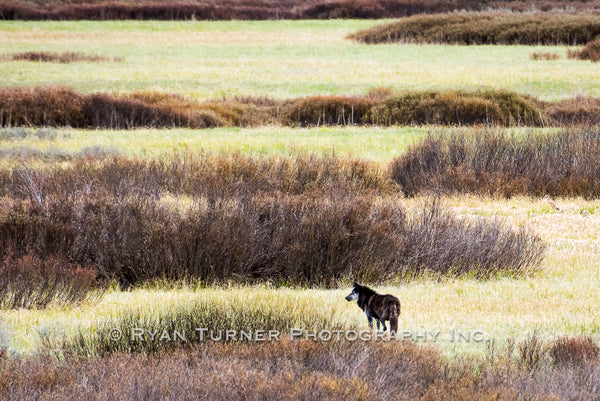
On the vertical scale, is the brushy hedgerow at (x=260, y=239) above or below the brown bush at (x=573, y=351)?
below

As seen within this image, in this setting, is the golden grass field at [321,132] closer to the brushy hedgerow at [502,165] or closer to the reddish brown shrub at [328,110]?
the brushy hedgerow at [502,165]

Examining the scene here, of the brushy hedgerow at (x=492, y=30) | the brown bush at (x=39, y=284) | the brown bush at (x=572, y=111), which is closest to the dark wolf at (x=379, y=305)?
the brown bush at (x=39, y=284)

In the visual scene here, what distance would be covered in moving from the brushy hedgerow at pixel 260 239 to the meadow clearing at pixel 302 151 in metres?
0.26

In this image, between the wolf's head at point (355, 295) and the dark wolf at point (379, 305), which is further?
the wolf's head at point (355, 295)

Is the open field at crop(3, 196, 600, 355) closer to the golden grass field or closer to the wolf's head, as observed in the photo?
the golden grass field

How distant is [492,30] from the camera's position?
51.6 metres

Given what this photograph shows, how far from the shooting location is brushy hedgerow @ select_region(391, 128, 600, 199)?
1812 cm

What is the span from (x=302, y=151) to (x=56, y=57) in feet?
87.7

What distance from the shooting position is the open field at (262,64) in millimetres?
34812

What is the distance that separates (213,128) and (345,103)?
512cm

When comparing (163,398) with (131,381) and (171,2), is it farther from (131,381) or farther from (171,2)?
(171,2)

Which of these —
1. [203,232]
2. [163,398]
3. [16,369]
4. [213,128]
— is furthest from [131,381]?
[213,128]

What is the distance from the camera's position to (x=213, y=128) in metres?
26.6

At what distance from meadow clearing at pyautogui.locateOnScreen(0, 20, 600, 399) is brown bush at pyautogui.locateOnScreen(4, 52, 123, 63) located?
1310mm
